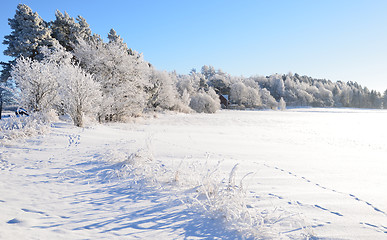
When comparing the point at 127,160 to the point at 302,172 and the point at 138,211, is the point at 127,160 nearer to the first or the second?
the point at 138,211

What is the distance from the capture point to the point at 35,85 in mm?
10219

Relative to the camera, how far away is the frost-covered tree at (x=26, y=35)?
58.3 feet

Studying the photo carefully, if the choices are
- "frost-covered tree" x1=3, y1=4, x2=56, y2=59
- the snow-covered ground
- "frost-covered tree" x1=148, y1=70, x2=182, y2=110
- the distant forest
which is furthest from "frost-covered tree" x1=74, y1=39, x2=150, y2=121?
"frost-covered tree" x1=148, y1=70, x2=182, y2=110

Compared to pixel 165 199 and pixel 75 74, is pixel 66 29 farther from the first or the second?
pixel 165 199

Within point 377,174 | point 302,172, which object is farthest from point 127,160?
point 377,174

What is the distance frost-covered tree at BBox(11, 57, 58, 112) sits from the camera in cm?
998

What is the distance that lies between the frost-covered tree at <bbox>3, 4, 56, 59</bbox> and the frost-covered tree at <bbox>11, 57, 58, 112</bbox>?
31.9ft

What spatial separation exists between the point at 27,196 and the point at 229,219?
3104mm

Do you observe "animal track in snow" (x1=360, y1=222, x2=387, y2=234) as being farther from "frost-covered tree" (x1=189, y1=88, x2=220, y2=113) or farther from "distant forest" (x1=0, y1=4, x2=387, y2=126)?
"frost-covered tree" (x1=189, y1=88, x2=220, y2=113)

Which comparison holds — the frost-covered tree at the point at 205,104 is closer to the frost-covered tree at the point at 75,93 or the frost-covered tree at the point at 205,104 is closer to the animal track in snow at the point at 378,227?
the frost-covered tree at the point at 75,93

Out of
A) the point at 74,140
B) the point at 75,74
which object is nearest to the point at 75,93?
the point at 75,74

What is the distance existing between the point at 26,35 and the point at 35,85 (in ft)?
38.7

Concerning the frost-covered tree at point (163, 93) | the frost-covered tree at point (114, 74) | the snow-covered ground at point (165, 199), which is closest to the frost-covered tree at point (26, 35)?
the frost-covered tree at point (114, 74)

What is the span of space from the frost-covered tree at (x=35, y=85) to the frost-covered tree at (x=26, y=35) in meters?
9.72
